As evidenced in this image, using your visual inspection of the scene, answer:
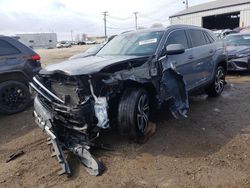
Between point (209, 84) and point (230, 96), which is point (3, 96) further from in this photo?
point (230, 96)

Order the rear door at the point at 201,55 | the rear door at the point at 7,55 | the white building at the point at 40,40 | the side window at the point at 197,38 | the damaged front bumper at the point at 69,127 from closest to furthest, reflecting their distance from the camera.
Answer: the damaged front bumper at the point at 69,127, the rear door at the point at 201,55, the side window at the point at 197,38, the rear door at the point at 7,55, the white building at the point at 40,40

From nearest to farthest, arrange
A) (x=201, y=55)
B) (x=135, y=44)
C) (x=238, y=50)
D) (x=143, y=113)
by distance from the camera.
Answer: (x=143, y=113) < (x=135, y=44) < (x=201, y=55) < (x=238, y=50)

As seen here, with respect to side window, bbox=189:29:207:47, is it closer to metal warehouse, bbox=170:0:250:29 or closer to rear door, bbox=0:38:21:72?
rear door, bbox=0:38:21:72

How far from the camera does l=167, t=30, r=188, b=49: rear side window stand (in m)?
5.21

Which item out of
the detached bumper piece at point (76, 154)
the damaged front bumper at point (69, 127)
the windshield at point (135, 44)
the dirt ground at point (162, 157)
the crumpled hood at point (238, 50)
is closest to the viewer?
the dirt ground at point (162, 157)

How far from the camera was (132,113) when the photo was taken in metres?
4.03

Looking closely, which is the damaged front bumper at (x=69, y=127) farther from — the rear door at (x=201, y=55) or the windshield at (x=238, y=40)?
the windshield at (x=238, y=40)

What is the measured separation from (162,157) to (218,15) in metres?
36.5

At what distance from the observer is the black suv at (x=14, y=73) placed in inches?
248

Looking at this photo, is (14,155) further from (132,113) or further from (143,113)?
(143,113)

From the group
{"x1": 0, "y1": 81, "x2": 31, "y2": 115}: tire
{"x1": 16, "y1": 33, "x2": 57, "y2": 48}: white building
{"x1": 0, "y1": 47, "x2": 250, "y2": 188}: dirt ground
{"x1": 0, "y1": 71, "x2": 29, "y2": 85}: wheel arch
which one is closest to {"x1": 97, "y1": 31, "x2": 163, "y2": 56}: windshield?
{"x1": 0, "y1": 47, "x2": 250, "y2": 188}: dirt ground

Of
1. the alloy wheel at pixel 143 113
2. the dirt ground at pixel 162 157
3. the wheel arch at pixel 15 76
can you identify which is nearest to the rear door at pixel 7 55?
the wheel arch at pixel 15 76

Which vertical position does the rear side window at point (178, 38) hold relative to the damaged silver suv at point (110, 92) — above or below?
above

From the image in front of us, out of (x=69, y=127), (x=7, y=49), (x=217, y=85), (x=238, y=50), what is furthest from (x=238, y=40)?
(x=69, y=127)
